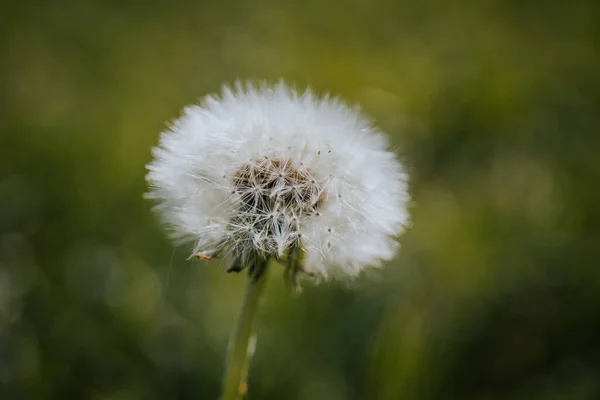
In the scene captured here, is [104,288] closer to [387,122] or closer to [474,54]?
[387,122]

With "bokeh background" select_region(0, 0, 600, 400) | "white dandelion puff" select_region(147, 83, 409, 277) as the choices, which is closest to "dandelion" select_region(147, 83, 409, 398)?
"white dandelion puff" select_region(147, 83, 409, 277)

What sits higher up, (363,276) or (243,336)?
(363,276)

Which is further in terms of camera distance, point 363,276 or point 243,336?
point 363,276

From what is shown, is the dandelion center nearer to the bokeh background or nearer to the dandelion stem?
the dandelion stem

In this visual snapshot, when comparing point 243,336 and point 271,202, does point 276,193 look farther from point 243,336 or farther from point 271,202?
point 243,336

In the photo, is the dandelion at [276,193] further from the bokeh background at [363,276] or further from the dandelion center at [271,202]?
the bokeh background at [363,276]

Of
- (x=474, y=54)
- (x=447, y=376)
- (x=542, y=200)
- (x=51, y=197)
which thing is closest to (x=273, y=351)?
(x=447, y=376)

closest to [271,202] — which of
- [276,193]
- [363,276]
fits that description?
[276,193]
